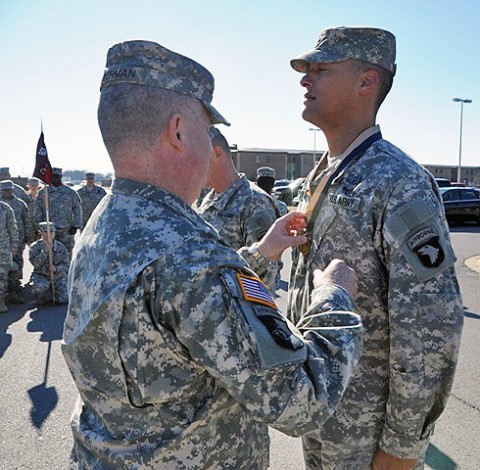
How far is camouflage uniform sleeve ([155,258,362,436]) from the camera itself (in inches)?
43.9

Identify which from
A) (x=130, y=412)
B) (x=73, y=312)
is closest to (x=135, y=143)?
(x=73, y=312)

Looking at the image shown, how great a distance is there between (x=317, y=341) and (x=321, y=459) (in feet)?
3.01

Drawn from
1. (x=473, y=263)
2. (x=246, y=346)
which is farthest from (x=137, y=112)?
(x=473, y=263)

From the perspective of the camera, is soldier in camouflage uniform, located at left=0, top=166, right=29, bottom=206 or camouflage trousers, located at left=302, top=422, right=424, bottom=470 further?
soldier in camouflage uniform, located at left=0, top=166, right=29, bottom=206

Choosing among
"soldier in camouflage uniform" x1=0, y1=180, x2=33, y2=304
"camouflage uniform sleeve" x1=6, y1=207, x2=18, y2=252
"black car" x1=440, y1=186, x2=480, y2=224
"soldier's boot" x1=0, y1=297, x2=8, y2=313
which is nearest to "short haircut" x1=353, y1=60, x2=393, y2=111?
"soldier's boot" x1=0, y1=297, x2=8, y2=313

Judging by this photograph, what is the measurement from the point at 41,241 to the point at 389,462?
7.59 m

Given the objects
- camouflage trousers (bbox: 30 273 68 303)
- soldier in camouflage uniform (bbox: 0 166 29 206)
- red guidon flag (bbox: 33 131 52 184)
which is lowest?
camouflage trousers (bbox: 30 273 68 303)

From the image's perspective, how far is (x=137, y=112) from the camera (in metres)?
1.25

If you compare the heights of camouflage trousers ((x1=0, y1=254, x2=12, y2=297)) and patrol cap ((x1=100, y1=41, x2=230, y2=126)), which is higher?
patrol cap ((x1=100, y1=41, x2=230, y2=126))

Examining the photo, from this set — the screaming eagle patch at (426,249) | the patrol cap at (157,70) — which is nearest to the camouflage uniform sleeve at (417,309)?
the screaming eagle patch at (426,249)

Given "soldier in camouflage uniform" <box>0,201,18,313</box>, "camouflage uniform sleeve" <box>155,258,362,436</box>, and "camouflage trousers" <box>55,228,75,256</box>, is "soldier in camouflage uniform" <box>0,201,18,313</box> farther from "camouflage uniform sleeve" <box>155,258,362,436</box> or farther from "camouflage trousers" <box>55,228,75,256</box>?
"camouflage uniform sleeve" <box>155,258,362,436</box>

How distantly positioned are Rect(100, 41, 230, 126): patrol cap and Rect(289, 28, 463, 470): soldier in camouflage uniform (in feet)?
2.38

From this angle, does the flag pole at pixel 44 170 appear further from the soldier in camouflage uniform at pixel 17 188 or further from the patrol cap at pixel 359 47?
the patrol cap at pixel 359 47

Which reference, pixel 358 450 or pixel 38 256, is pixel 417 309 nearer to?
pixel 358 450
